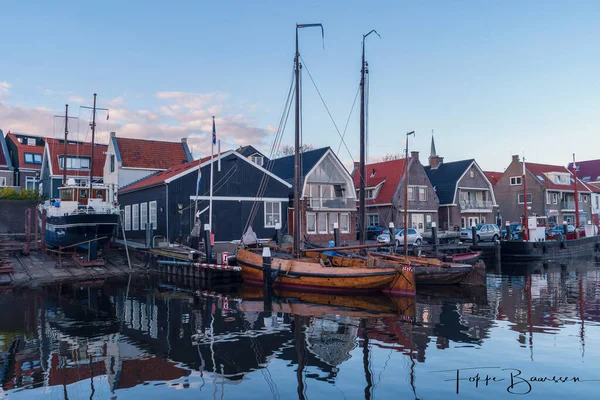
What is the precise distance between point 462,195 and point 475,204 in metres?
1.95

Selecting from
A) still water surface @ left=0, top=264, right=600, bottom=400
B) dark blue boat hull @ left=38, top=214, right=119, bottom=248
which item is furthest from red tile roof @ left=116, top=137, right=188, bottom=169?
still water surface @ left=0, top=264, right=600, bottom=400

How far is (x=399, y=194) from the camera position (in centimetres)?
4644

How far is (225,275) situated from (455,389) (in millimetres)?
17937

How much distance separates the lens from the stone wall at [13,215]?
134ft

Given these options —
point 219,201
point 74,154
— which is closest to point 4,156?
point 74,154

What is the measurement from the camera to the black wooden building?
103 ft

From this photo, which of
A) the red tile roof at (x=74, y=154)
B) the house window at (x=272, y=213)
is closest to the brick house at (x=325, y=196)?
the house window at (x=272, y=213)

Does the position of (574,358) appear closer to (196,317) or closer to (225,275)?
(196,317)

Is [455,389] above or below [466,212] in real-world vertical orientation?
below

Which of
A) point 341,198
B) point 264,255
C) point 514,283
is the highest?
point 341,198

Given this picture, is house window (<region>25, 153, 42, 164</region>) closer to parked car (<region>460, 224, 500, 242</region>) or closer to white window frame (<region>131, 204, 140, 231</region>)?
white window frame (<region>131, 204, 140, 231</region>)

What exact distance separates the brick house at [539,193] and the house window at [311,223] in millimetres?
32755

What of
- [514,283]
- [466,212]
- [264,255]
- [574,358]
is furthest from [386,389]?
[466,212]

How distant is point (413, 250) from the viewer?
108 ft
